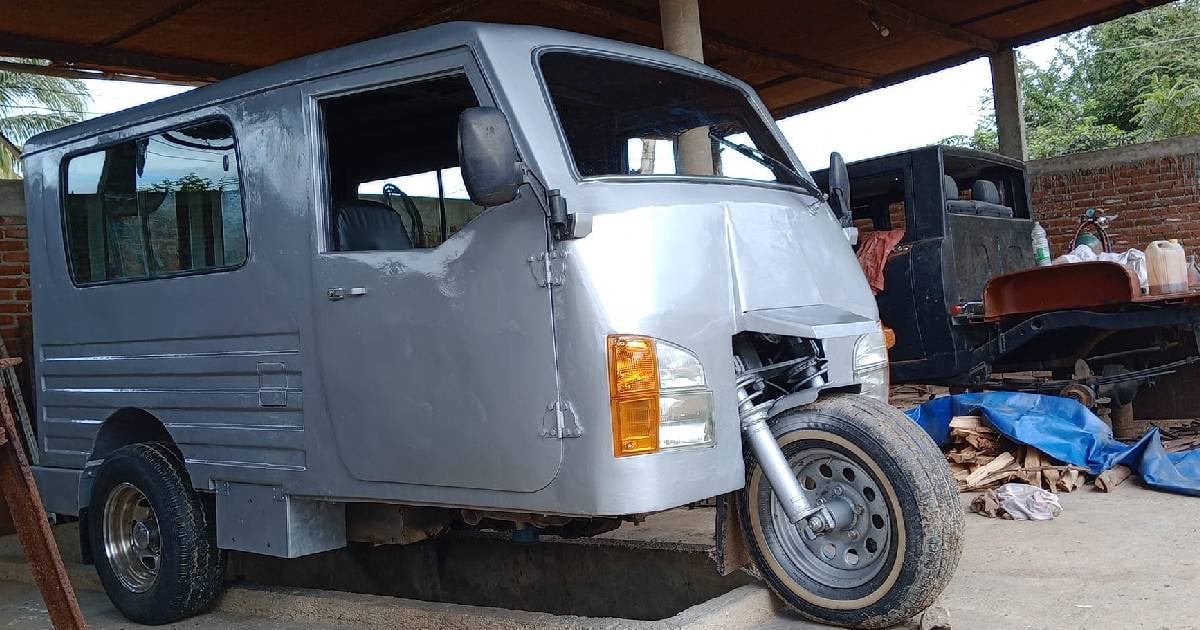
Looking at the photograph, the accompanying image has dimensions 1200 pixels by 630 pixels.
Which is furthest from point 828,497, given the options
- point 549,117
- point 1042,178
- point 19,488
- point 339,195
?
point 1042,178

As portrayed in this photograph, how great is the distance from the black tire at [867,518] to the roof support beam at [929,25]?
7350mm

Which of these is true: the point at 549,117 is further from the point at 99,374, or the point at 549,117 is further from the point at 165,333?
the point at 99,374

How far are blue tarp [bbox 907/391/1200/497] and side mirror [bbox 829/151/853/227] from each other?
7.70ft

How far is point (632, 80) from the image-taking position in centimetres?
423

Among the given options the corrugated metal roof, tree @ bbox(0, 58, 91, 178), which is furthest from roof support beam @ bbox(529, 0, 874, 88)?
tree @ bbox(0, 58, 91, 178)

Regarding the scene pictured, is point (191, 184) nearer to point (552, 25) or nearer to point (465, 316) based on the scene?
point (465, 316)

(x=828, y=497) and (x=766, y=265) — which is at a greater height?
(x=766, y=265)

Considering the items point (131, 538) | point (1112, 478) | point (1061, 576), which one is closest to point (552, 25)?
point (1112, 478)

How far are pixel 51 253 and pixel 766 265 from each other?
12.2 feet

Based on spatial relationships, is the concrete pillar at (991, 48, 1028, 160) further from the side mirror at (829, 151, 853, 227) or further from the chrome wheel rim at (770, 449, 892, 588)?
the chrome wheel rim at (770, 449, 892, 588)

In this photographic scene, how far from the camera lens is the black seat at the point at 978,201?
7.64m

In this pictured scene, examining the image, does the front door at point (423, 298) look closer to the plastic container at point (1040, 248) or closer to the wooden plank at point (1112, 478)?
the wooden plank at point (1112, 478)

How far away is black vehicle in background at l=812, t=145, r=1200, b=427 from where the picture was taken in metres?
6.99

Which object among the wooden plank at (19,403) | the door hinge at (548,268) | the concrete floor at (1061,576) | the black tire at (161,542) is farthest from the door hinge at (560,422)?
the wooden plank at (19,403)
